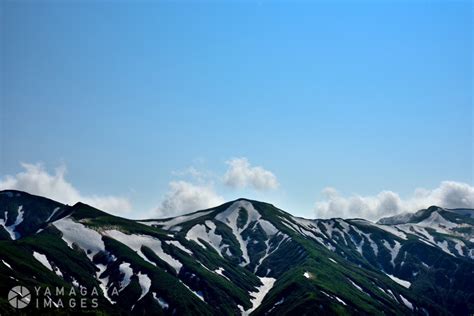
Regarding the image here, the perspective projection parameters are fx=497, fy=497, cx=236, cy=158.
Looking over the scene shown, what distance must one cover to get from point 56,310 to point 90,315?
1258cm

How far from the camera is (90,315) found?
189875 mm

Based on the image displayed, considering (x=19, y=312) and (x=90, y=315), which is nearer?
(x=19, y=312)

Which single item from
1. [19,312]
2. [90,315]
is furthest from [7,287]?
[90,315]

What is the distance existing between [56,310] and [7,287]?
23.6 m

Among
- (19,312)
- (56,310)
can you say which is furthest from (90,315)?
(19,312)

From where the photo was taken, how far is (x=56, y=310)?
187 metres

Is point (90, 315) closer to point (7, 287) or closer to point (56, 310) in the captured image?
point (56, 310)

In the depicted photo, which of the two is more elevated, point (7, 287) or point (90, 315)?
point (7, 287)

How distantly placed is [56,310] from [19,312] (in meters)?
13.8

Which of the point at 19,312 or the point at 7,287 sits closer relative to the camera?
the point at 19,312

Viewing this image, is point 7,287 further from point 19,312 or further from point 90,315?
point 90,315

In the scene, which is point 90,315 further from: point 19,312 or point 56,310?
point 19,312

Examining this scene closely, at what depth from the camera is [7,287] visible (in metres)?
194

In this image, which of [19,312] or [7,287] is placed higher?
[7,287]
